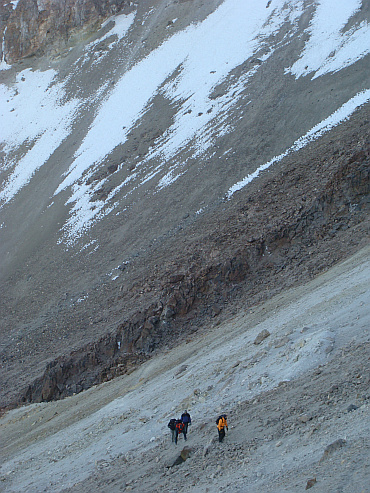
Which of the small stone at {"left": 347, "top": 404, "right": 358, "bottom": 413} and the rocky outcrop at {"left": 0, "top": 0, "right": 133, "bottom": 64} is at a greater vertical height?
the rocky outcrop at {"left": 0, "top": 0, "right": 133, "bottom": 64}

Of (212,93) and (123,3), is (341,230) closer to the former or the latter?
(212,93)

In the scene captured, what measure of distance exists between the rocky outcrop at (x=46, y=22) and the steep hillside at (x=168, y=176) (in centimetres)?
123

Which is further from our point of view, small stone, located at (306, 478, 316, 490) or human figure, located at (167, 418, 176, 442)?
human figure, located at (167, 418, 176, 442)

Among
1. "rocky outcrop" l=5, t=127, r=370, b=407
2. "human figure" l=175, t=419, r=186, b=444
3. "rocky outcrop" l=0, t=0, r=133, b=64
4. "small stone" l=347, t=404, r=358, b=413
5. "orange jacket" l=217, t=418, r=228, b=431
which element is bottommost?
"rocky outcrop" l=5, t=127, r=370, b=407

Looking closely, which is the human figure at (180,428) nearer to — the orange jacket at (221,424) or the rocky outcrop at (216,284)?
the orange jacket at (221,424)

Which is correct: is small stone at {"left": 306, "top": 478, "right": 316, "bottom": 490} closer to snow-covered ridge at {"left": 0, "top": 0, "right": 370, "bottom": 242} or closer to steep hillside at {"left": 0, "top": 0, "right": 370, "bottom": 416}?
steep hillside at {"left": 0, "top": 0, "right": 370, "bottom": 416}

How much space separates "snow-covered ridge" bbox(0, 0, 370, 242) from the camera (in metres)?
32.3

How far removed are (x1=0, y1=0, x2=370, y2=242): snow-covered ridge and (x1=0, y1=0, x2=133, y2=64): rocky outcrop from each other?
3747 mm

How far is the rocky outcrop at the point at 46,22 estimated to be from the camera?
196 feet

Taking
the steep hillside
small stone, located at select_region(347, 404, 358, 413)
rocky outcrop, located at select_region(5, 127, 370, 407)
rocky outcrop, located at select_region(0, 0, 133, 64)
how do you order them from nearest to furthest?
1. small stone, located at select_region(347, 404, 358, 413)
2. rocky outcrop, located at select_region(5, 127, 370, 407)
3. the steep hillside
4. rocky outcrop, located at select_region(0, 0, 133, 64)

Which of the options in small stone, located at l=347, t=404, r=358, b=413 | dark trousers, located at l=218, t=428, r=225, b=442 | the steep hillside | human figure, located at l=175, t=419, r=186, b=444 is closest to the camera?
small stone, located at l=347, t=404, r=358, b=413

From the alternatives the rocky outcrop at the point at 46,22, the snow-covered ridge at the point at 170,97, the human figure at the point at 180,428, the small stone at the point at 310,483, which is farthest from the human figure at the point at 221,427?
the rocky outcrop at the point at 46,22

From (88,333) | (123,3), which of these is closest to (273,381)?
(88,333)

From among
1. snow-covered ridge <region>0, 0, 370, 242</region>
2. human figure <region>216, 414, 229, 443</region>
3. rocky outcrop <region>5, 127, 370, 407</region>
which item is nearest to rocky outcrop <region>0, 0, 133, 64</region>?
snow-covered ridge <region>0, 0, 370, 242</region>
